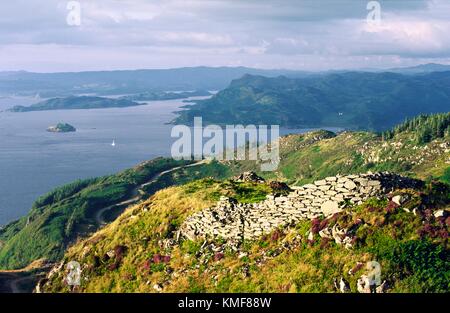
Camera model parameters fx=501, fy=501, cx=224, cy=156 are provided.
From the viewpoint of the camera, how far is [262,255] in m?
42.8

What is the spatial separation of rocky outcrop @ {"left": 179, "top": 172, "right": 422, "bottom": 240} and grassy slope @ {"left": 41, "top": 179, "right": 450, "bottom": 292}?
152 cm

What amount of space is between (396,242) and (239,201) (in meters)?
19.2

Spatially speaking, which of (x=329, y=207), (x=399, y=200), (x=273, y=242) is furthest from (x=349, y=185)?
(x=273, y=242)

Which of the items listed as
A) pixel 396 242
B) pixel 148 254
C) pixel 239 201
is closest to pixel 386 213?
pixel 396 242

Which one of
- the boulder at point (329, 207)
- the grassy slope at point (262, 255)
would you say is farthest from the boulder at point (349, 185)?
the grassy slope at point (262, 255)

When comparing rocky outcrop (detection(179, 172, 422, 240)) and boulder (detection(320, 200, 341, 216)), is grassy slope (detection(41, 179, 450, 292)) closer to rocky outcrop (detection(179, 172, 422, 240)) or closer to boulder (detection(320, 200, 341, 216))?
rocky outcrop (detection(179, 172, 422, 240))

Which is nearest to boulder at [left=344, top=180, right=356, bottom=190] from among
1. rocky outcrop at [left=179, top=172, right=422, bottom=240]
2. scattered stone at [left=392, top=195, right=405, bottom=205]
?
rocky outcrop at [left=179, top=172, right=422, bottom=240]

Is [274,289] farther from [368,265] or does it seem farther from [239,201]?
[239,201]

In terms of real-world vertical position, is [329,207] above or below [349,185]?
below

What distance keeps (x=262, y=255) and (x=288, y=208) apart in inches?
261

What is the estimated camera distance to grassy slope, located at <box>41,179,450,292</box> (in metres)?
35.9

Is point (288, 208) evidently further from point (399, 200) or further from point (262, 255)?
point (399, 200)

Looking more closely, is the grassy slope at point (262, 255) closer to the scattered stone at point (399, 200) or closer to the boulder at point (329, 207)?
the scattered stone at point (399, 200)
